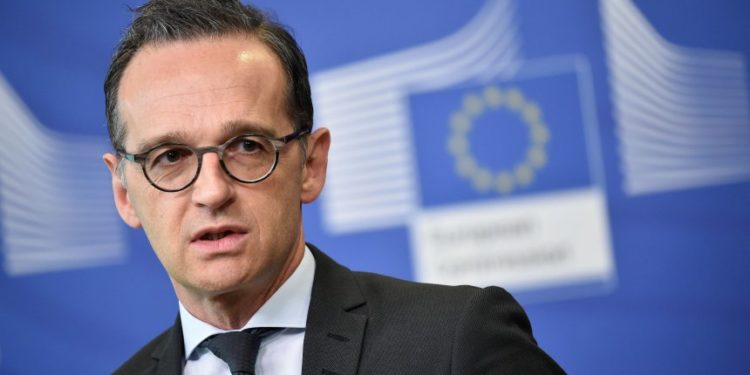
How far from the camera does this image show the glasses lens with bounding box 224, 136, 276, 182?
1935mm

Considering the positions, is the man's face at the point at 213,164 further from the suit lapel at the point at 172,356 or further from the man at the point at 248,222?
the suit lapel at the point at 172,356

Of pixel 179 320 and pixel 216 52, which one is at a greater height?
pixel 216 52

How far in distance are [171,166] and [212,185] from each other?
0.42ft

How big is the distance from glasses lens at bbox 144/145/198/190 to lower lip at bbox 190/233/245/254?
0.13 m

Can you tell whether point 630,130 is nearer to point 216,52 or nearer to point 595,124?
point 595,124

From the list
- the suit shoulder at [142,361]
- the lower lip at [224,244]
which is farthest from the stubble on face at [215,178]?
the suit shoulder at [142,361]

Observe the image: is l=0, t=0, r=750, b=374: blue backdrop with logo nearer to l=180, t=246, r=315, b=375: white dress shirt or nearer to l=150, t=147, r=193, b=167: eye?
l=180, t=246, r=315, b=375: white dress shirt

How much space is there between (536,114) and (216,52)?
1.80 meters

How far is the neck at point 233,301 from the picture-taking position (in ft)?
6.81

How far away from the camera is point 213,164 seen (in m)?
1.90

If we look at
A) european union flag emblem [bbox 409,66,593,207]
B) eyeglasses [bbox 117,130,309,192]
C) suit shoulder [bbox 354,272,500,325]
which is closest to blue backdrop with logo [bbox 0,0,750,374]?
european union flag emblem [bbox 409,66,593,207]

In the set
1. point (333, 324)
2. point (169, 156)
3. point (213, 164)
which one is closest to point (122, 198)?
point (169, 156)

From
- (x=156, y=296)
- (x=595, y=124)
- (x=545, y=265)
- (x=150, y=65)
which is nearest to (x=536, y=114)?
(x=595, y=124)

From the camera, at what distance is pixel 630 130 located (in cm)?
353
